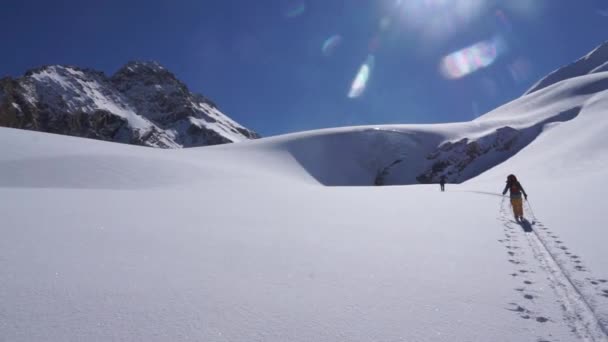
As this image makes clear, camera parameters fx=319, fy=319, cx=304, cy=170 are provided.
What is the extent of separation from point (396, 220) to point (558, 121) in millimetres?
76297

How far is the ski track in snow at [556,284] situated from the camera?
11.3ft

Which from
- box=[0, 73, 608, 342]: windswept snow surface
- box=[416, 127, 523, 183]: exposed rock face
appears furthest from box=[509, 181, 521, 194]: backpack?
box=[416, 127, 523, 183]: exposed rock face

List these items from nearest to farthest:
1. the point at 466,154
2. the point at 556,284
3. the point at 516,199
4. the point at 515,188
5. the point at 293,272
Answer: the point at 556,284
the point at 293,272
the point at 516,199
the point at 515,188
the point at 466,154

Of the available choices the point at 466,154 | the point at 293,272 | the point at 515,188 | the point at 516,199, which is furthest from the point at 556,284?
the point at 466,154

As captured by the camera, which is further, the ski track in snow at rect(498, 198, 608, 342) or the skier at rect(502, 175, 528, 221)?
the skier at rect(502, 175, 528, 221)

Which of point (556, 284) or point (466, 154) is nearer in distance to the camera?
point (556, 284)

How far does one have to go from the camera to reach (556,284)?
4.55 metres

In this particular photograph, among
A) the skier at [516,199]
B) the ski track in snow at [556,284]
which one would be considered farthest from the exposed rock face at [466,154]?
the ski track in snow at [556,284]

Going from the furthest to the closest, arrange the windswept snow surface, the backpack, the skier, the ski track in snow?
1. the backpack
2. the skier
3. the ski track in snow
4. the windswept snow surface

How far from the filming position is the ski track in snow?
343cm

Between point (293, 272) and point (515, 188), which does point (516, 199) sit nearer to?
point (515, 188)

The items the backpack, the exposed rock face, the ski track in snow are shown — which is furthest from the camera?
the exposed rock face

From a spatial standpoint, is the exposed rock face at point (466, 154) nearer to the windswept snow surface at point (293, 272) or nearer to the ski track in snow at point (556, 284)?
the windswept snow surface at point (293, 272)

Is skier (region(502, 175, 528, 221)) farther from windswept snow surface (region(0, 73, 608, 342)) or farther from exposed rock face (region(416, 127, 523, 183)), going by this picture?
exposed rock face (region(416, 127, 523, 183))
